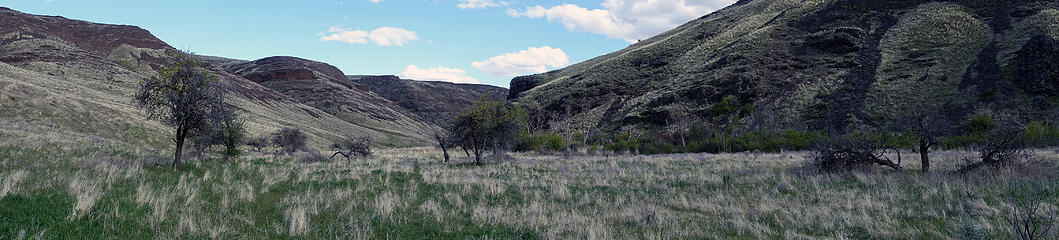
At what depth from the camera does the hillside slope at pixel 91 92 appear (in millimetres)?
32469

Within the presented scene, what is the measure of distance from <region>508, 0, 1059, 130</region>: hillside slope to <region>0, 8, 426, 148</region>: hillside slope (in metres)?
44.1

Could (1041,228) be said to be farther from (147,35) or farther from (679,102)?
(147,35)

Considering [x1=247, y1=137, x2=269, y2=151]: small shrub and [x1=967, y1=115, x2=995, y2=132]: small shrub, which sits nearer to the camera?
[x1=247, y1=137, x2=269, y2=151]: small shrub

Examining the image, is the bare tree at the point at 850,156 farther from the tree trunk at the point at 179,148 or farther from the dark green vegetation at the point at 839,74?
the tree trunk at the point at 179,148

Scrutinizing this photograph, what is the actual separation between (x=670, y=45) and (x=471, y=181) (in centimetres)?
8421

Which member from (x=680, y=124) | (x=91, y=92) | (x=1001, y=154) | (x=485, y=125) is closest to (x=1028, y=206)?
(x=1001, y=154)

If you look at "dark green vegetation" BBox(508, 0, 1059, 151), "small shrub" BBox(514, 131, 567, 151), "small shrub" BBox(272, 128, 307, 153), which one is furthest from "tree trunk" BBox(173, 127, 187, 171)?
"dark green vegetation" BBox(508, 0, 1059, 151)

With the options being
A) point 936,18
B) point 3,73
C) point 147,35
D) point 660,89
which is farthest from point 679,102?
point 147,35

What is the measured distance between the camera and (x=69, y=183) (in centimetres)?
834

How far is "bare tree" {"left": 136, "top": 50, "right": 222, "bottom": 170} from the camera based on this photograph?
13352mm

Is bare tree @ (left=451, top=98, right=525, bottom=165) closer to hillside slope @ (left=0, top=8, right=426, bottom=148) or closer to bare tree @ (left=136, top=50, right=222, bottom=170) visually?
hillside slope @ (left=0, top=8, right=426, bottom=148)

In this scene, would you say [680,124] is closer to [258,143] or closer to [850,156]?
[850,156]

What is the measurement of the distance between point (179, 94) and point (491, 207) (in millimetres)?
10769

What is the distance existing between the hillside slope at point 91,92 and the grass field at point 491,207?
10413 mm
